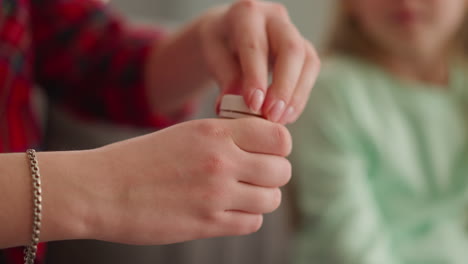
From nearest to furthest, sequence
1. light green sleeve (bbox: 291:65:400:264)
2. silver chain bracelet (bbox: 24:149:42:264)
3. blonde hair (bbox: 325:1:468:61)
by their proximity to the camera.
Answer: silver chain bracelet (bbox: 24:149:42:264) → light green sleeve (bbox: 291:65:400:264) → blonde hair (bbox: 325:1:468:61)

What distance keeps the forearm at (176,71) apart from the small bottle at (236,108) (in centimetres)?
19

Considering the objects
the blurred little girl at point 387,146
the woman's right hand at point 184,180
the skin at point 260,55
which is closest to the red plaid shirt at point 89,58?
the skin at point 260,55

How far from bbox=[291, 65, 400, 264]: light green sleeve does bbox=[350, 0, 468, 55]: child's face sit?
4.2 inches

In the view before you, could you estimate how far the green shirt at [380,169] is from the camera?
80cm

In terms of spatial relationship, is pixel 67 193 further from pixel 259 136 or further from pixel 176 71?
pixel 176 71

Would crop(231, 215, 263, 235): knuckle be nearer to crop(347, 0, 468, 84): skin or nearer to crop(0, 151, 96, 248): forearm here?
crop(0, 151, 96, 248): forearm

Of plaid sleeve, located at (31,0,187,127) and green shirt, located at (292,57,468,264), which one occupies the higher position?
plaid sleeve, located at (31,0,187,127)

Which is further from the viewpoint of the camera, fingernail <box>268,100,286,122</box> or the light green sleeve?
the light green sleeve

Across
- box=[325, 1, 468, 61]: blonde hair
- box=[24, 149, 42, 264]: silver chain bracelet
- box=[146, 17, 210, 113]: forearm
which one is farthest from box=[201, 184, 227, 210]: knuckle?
box=[325, 1, 468, 61]: blonde hair

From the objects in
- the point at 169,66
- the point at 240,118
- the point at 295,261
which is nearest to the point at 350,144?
the point at 295,261

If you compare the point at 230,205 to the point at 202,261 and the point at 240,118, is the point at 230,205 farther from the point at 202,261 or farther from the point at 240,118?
the point at 202,261

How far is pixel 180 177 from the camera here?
0.41 m

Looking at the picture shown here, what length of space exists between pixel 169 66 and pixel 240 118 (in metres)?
0.32

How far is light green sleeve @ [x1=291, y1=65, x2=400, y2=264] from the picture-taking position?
787 millimetres
